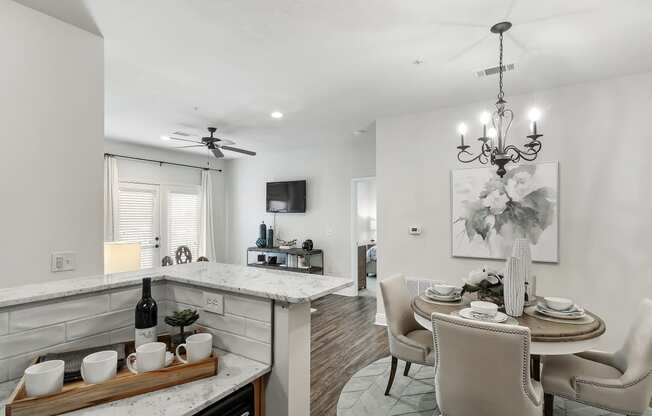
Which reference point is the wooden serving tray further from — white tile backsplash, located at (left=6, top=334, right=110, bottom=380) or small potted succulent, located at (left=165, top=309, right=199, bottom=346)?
small potted succulent, located at (left=165, top=309, right=199, bottom=346)

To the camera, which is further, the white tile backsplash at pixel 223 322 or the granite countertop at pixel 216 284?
the white tile backsplash at pixel 223 322

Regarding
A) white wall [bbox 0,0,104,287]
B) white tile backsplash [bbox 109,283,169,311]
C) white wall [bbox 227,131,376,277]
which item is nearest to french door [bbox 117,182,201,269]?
white wall [bbox 227,131,376,277]

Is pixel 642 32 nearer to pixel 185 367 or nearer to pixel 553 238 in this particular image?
pixel 553 238

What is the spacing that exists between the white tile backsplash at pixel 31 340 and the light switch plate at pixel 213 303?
487 millimetres

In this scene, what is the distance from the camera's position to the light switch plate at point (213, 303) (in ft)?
4.34

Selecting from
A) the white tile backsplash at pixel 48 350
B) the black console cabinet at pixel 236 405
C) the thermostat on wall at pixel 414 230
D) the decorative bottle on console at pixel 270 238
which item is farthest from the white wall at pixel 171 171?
the black console cabinet at pixel 236 405

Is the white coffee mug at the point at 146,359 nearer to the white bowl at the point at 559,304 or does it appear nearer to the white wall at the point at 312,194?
the white bowl at the point at 559,304

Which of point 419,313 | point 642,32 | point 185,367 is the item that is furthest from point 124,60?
point 642,32

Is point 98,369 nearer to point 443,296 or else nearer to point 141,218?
point 443,296

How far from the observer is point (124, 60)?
8.84 feet

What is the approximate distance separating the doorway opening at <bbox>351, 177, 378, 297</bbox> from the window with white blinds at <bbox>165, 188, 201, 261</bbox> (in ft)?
11.3

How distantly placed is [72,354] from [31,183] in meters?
1.41

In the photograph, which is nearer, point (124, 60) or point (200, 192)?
point (124, 60)

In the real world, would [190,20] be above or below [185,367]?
above
